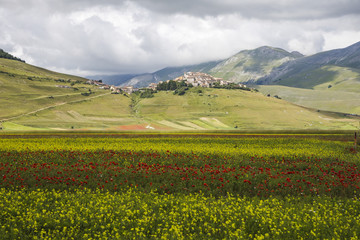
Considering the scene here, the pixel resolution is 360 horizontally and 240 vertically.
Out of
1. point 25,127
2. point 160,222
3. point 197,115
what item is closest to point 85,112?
point 25,127

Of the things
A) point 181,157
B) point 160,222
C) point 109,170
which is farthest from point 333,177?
point 109,170

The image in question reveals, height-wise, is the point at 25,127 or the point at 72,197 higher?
the point at 72,197

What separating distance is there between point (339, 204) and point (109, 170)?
50.3ft

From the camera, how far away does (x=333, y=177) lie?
20.7 meters

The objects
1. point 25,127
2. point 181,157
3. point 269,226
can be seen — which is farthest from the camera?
point 25,127

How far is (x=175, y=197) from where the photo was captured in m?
17.0

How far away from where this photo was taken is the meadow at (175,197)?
1230 centimetres

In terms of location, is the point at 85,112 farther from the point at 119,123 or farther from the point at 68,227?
the point at 68,227

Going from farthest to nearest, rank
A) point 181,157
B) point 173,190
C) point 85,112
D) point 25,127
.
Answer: point 85,112 < point 25,127 < point 181,157 < point 173,190

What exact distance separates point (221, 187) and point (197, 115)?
179m

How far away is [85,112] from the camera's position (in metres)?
196

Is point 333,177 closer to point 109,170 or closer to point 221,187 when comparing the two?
point 221,187

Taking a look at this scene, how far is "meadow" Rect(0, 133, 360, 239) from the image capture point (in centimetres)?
1230

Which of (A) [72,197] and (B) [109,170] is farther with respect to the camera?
(B) [109,170]
